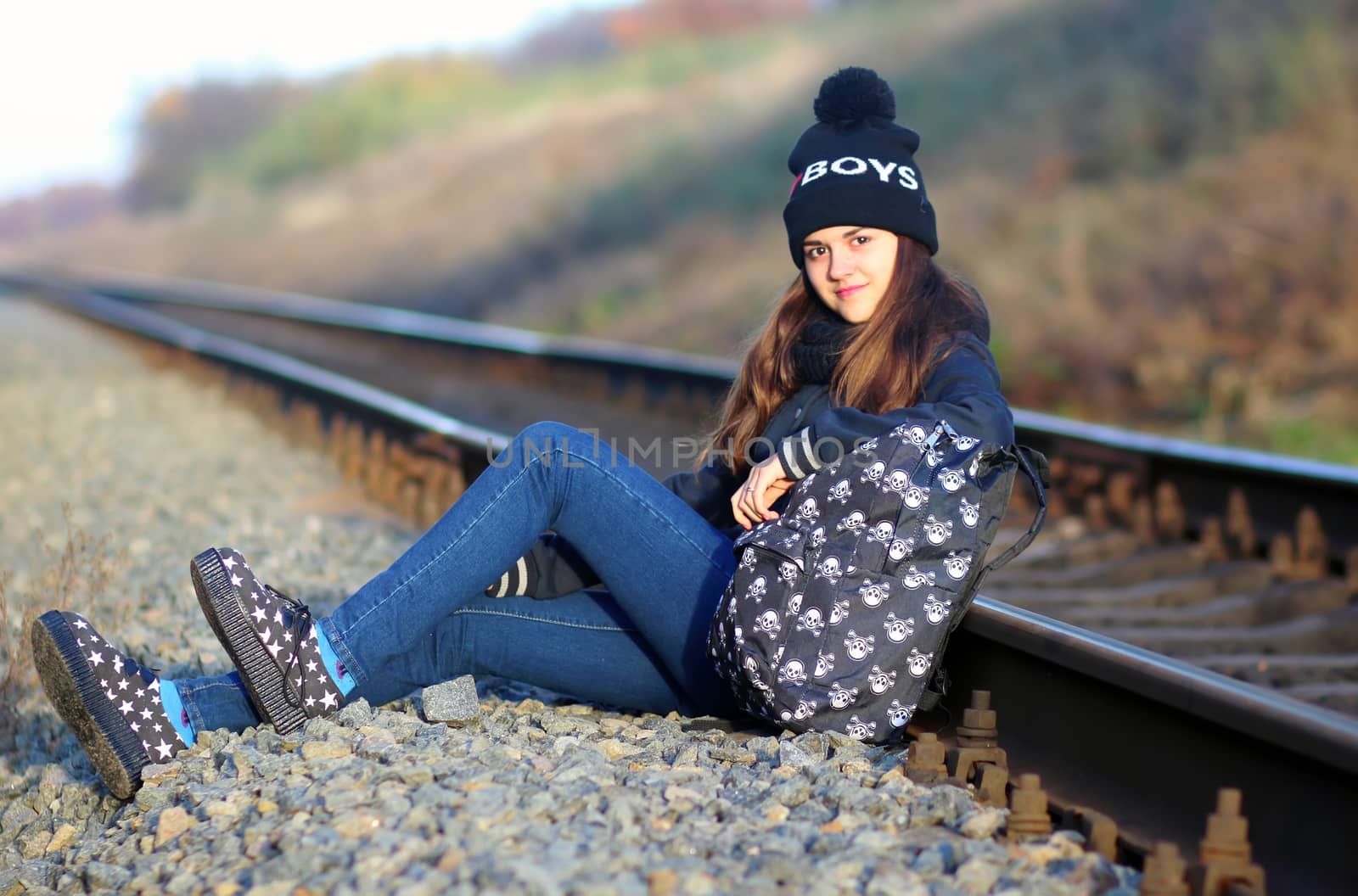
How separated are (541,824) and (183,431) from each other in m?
6.93

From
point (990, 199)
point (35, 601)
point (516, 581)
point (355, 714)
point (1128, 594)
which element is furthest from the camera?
point (990, 199)

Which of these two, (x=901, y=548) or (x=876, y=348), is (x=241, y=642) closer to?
(x=901, y=548)

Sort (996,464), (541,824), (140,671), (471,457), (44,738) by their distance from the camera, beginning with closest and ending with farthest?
(541,824) < (996,464) < (140,671) < (44,738) < (471,457)

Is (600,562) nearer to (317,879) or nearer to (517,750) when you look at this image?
(517,750)

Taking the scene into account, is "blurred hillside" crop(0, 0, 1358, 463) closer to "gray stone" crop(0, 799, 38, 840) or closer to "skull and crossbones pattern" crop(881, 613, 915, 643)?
"skull and crossbones pattern" crop(881, 613, 915, 643)

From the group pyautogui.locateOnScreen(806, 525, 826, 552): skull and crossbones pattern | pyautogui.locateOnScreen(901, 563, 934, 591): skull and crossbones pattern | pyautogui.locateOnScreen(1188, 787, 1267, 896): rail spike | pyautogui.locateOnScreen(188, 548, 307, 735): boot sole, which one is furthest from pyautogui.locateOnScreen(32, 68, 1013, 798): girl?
pyautogui.locateOnScreen(1188, 787, 1267, 896): rail spike

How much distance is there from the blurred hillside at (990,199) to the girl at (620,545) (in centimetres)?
51

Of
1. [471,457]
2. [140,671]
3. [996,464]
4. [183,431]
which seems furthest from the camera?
[183,431]

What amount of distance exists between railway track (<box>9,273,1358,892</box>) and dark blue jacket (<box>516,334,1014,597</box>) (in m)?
0.54

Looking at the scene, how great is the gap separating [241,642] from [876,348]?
1538 millimetres

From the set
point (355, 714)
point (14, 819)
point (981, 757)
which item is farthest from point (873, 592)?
point (14, 819)

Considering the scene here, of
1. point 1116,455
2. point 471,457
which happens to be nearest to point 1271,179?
point 1116,455

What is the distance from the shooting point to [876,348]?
3.24 meters

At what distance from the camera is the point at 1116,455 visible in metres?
6.10
